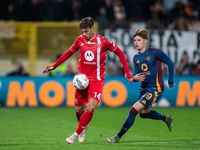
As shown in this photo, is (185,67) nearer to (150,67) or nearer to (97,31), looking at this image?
(97,31)

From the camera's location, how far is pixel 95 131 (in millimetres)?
7859

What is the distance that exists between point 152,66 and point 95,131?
210 centimetres

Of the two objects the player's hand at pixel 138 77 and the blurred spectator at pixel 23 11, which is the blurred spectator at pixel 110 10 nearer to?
the blurred spectator at pixel 23 11

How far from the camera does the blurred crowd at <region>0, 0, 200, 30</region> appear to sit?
1528cm

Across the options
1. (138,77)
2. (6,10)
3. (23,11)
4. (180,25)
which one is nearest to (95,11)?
(23,11)

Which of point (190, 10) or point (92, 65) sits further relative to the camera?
point (190, 10)

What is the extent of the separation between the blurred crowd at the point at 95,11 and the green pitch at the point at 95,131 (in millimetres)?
4833

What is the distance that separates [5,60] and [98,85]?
948 centimetres

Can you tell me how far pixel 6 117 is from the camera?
397 inches

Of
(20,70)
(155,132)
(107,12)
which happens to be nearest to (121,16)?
Result: (107,12)

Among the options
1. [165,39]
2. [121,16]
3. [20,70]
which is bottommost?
[20,70]

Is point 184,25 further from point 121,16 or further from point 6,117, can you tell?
point 6,117

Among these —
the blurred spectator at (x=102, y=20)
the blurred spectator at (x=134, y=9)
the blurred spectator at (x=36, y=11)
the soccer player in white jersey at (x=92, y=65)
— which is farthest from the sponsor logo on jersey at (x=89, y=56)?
the blurred spectator at (x=134, y=9)

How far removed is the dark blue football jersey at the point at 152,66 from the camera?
654cm
